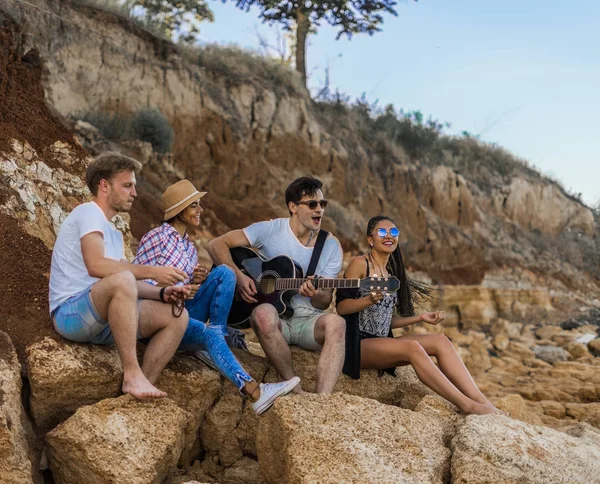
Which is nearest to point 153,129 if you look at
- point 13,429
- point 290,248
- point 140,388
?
point 290,248

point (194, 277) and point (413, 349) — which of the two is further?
point (413, 349)

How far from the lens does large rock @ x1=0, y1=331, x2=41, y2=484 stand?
12.9 ft

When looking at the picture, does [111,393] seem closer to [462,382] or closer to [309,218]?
[309,218]

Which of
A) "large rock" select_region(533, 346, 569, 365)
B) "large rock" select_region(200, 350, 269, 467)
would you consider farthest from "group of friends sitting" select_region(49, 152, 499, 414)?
"large rock" select_region(533, 346, 569, 365)

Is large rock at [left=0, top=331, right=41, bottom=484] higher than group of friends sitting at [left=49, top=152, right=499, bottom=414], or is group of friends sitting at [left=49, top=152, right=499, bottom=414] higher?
group of friends sitting at [left=49, top=152, right=499, bottom=414]

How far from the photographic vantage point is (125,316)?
13.9 ft

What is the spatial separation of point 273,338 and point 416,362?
3.38 feet

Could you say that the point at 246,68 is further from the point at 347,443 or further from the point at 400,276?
the point at 347,443

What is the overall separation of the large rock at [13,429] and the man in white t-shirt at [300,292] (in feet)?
5.23

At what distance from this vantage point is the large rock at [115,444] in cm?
401

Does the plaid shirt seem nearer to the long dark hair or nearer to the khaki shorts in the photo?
the khaki shorts

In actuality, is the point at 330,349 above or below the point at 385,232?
below

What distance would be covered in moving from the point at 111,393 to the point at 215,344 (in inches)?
27.6

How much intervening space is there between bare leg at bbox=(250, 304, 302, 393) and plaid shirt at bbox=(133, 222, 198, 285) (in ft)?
1.76
